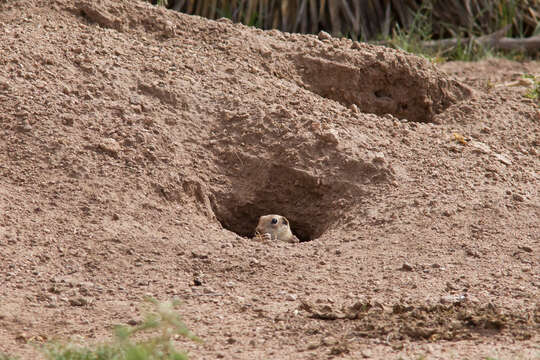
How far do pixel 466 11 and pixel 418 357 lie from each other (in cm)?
522

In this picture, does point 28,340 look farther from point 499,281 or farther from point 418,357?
point 499,281

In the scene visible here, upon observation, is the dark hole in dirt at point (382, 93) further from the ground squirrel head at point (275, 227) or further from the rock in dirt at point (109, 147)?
the rock in dirt at point (109, 147)

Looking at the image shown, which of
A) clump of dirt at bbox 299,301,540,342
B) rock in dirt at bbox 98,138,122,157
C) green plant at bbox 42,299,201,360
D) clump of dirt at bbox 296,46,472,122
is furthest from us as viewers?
clump of dirt at bbox 296,46,472,122

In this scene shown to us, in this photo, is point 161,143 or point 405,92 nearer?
point 161,143

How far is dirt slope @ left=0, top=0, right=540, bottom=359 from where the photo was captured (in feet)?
10.3

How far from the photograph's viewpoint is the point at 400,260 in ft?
12.0

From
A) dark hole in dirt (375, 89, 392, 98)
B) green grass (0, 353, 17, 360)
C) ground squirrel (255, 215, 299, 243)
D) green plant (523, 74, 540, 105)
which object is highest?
green plant (523, 74, 540, 105)

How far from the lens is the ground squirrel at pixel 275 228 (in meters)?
4.01

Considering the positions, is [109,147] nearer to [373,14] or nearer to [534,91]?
[534,91]

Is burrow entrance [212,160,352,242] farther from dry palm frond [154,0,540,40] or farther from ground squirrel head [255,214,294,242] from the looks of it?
dry palm frond [154,0,540,40]

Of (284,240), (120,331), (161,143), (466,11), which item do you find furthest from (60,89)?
(466,11)

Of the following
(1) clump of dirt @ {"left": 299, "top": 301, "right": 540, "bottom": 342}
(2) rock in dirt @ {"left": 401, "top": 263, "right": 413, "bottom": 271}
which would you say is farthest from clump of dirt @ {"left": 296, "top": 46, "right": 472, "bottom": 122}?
(1) clump of dirt @ {"left": 299, "top": 301, "right": 540, "bottom": 342}

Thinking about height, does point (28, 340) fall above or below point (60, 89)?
below

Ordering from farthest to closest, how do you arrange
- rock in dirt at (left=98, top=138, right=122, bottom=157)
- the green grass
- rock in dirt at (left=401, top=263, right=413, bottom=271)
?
rock in dirt at (left=98, top=138, right=122, bottom=157)
rock in dirt at (left=401, top=263, right=413, bottom=271)
the green grass
